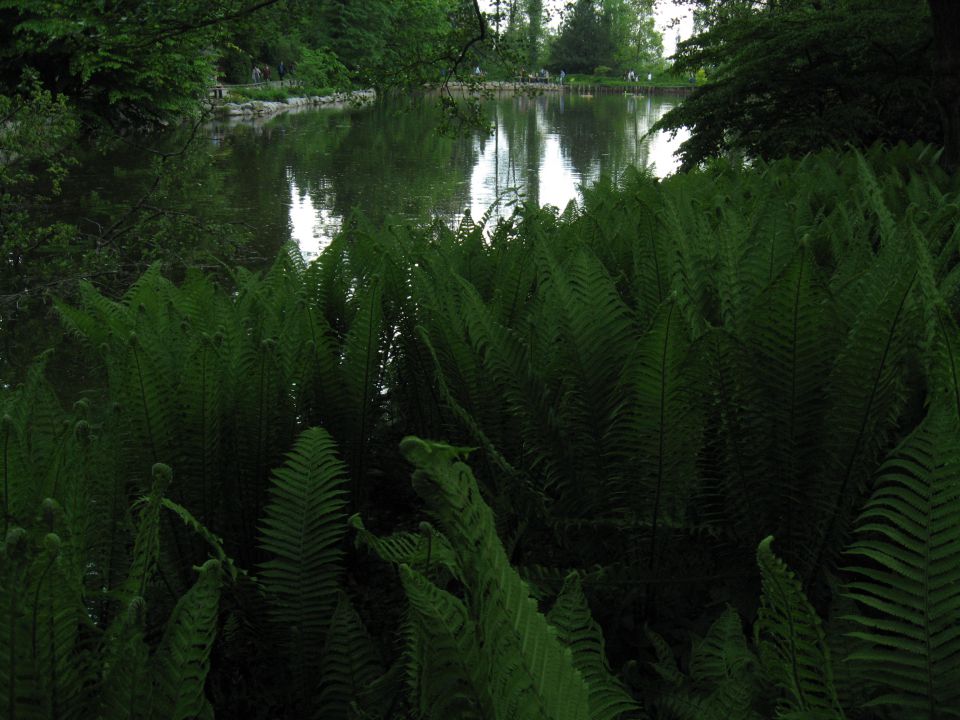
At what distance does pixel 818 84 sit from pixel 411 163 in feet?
39.2

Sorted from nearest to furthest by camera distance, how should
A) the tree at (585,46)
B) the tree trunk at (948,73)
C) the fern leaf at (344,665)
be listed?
the fern leaf at (344,665)
the tree trunk at (948,73)
the tree at (585,46)

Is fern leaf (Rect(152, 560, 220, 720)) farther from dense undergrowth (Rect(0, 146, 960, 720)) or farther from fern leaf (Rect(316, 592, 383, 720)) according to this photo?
fern leaf (Rect(316, 592, 383, 720))

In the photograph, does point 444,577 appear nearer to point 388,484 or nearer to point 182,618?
point 182,618

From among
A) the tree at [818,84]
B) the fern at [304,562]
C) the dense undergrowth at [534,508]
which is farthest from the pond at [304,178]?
the fern at [304,562]

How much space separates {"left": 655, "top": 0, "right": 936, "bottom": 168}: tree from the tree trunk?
174 cm

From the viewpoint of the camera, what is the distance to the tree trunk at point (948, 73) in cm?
428

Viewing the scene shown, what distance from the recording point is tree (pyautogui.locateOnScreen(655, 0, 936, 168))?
6.56m

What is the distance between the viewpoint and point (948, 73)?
14.6ft

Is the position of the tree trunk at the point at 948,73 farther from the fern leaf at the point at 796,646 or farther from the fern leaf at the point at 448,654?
the fern leaf at the point at 448,654

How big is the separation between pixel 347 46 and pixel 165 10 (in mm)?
46818

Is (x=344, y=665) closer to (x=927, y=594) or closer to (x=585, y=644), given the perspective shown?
(x=585, y=644)

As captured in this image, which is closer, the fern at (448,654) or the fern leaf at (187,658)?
the fern at (448,654)

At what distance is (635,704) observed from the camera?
926 mm

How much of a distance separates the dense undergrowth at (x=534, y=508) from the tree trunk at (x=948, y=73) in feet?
10.5
